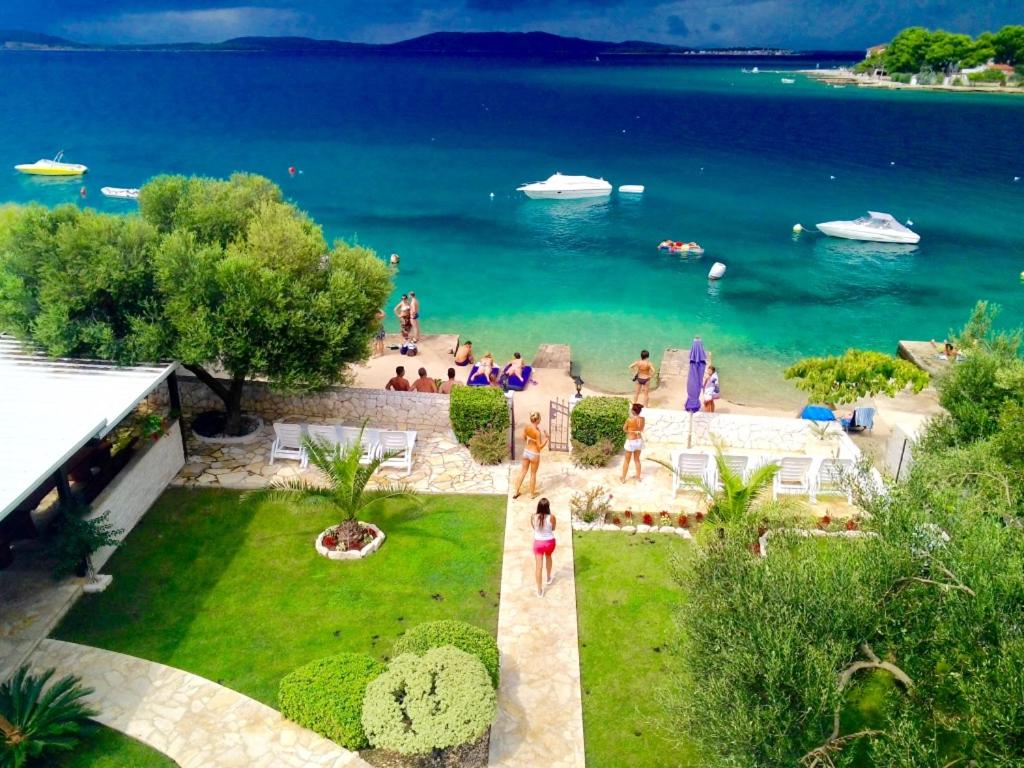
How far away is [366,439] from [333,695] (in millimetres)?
7310

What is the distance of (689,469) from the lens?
16.4 m

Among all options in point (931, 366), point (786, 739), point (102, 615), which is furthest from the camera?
point (931, 366)

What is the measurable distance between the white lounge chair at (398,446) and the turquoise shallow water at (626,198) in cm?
1034

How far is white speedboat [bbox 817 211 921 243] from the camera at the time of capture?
44375mm

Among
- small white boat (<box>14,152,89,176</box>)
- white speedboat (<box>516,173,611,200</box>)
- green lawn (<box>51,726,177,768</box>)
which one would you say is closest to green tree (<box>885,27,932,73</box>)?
white speedboat (<box>516,173,611,200</box>)

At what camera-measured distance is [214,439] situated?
698 inches

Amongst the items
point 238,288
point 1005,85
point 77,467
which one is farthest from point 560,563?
point 1005,85

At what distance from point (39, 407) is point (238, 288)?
4136 millimetres

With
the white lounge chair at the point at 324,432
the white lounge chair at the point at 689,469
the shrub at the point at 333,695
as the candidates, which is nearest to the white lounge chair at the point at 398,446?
the white lounge chair at the point at 324,432

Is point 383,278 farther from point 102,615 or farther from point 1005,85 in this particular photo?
point 1005,85

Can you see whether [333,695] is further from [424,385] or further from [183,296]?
[424,385]

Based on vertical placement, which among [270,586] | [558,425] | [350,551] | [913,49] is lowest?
[270,586]

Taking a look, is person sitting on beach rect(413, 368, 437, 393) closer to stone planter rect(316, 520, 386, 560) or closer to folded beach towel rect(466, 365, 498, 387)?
folded beach towel rect(466, 365, 498, 387)

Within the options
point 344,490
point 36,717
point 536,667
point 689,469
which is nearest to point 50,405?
point 344,490
